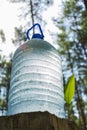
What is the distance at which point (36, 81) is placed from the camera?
4.72ft

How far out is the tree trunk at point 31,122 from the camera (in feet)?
2.93

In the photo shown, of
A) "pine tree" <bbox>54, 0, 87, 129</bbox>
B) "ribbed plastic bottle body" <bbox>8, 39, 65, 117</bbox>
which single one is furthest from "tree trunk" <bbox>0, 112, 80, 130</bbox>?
"pine tree" <bbox>54, 0, 87, 129</bbox>

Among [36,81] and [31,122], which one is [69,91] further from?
[31,122]

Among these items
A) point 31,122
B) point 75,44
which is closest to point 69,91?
point 31,122

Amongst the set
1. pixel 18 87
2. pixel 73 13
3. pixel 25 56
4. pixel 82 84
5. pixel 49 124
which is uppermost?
pixel 73 13

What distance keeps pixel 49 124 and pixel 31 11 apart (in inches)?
383

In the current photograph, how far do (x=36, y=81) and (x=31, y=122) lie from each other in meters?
0.55

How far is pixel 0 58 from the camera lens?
17688 millimetres

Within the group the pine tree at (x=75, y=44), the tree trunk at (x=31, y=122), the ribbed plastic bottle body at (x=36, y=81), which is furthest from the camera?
the pine tree at (x=75, y=44)

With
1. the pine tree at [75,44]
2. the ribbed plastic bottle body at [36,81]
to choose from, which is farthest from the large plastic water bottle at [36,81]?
the pine tree at [75,44]

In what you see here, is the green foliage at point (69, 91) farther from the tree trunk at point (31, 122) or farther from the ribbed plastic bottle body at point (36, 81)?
the tree trunk at point (31, 122)

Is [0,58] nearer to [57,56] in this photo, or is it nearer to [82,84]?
[82,84]

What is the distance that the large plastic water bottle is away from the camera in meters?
1.30

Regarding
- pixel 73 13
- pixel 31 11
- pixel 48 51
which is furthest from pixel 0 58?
pixel 48 51
